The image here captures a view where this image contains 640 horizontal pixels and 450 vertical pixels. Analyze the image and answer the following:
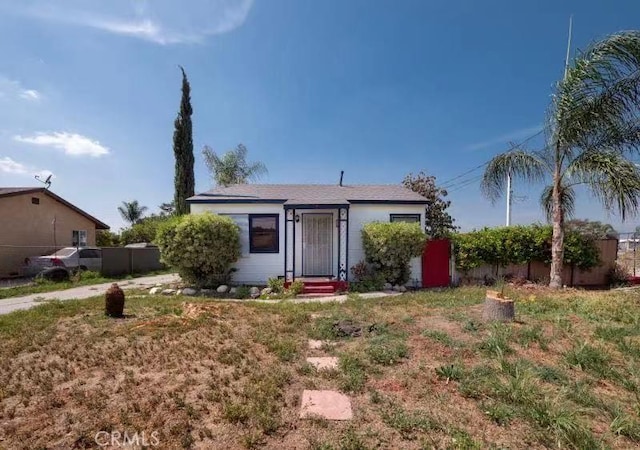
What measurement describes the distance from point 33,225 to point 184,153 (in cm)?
757

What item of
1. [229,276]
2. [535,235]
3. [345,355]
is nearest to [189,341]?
[345,355]

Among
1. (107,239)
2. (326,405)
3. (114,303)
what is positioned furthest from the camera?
(107,239)

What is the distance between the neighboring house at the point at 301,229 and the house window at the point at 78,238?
1080 cm

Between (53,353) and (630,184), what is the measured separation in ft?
40.3

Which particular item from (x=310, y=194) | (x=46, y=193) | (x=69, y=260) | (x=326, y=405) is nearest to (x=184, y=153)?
(x=46, y=193)

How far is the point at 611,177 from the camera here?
805 cm

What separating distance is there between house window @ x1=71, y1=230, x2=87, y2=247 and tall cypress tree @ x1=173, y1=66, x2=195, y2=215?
19.7ft

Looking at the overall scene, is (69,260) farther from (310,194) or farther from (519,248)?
(519,248)

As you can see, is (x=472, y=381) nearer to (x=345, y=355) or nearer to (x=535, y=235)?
(x=345, y=355)

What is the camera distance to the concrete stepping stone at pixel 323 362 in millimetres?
3988

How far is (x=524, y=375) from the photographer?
11.3 feet

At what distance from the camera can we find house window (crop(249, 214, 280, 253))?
36.5ft

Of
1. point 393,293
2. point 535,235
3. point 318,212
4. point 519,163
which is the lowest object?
point 393,293

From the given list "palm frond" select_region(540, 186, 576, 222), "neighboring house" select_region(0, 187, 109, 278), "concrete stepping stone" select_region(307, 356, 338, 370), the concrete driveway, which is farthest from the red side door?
"neighboring house" select_region(0, 187, 109, 278)
